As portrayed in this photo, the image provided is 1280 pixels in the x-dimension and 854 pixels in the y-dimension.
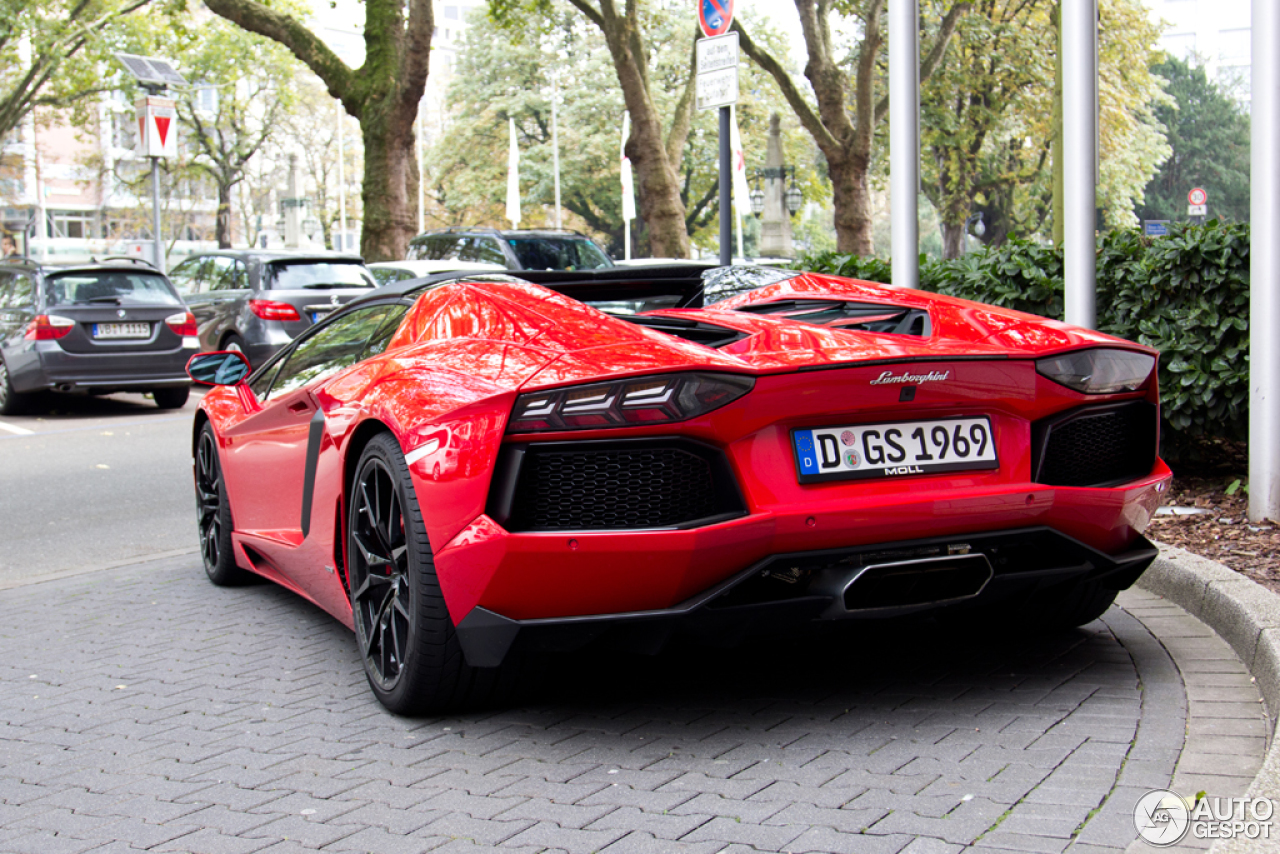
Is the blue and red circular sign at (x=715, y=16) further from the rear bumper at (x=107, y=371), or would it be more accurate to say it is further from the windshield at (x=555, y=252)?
the windshield at (x=555, y=252)

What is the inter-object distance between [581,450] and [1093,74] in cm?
405

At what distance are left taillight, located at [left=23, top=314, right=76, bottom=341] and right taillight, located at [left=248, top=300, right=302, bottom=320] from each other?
204 cm

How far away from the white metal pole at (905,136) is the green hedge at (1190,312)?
1013 millimetres

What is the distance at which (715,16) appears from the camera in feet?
29.8

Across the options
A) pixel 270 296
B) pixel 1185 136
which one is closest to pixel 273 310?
pixel 270 296

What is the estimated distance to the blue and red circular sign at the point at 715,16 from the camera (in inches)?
352

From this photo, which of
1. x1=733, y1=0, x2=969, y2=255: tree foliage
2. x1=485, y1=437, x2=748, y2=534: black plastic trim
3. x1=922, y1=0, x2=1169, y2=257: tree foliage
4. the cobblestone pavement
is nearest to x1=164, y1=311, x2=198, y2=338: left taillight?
the cobblestone pavement

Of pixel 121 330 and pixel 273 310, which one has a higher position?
pixel 273 310

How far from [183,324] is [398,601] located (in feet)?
37.8

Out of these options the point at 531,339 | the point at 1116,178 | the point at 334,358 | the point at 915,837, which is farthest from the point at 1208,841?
the point at 1116,178

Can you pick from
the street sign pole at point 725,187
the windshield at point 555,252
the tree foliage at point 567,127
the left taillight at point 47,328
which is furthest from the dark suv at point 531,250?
the tree foliage at point 567,127

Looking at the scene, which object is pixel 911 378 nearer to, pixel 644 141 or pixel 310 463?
pixel 310 463

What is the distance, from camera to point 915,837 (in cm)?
273

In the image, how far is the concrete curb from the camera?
9.70 feet
